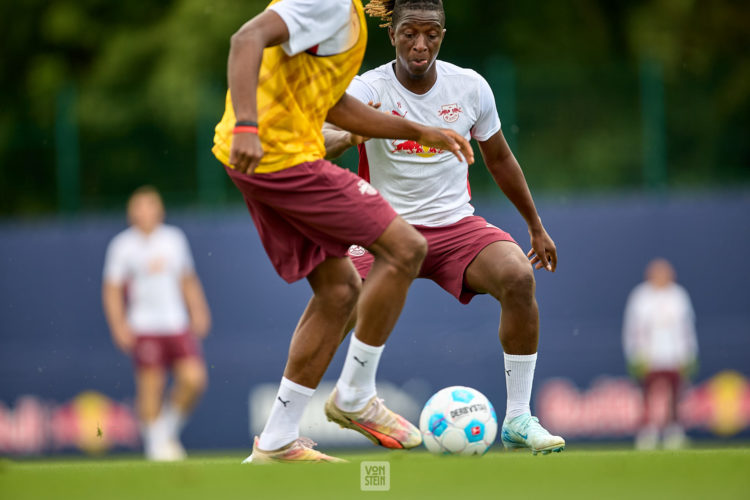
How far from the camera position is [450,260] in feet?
21.1

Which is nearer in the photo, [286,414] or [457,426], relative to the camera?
[286,414]

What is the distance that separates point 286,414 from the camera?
5.86m

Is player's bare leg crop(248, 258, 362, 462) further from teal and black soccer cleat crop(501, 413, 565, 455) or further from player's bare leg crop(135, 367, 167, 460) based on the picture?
player's bare leg crop(135, 367, 167, 460)

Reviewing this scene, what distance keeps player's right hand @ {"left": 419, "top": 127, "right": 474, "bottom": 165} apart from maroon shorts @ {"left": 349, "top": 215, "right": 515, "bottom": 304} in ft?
2.78

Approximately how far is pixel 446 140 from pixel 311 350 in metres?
1.25

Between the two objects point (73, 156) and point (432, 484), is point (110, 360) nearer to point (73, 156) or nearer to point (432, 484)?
point (73, 156)

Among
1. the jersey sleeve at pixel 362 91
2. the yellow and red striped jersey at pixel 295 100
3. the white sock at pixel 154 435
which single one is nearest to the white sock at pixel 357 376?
the yellow and red striped jersey at pixel 295 100

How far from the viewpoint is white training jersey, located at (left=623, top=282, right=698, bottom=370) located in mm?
13211

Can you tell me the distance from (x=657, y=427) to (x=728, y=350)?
3.93ft

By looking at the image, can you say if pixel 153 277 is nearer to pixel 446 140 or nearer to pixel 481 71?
pixel 481 71

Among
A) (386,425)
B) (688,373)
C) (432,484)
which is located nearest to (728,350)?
(688,373)

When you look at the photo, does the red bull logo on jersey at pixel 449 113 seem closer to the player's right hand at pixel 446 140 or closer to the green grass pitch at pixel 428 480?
the player's right hand at pixel 446 140

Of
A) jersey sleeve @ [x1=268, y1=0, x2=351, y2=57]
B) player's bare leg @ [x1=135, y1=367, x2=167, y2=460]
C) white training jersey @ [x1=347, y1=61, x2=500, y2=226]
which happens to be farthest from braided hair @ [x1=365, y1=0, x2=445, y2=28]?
player's bare leg @ [x1=135, y1=367, x2=167, y2=460]

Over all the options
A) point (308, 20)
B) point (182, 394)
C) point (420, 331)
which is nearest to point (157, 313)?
point (182, 394)
